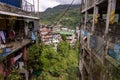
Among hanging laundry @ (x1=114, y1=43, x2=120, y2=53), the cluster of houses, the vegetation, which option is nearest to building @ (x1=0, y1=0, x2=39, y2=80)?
the vegetation

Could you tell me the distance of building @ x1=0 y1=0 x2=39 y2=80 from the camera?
1445 centimetres

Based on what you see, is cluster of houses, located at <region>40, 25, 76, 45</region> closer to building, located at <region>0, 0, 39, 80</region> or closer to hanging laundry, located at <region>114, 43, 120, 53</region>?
building, located at <region>0, 0, 39, 80</region>

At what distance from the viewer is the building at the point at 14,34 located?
14445 millimetres

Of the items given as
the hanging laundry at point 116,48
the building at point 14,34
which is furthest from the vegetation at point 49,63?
the hanging laundry at point 116,48

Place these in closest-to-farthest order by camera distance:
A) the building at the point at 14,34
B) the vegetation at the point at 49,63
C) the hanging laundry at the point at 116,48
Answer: the hanging laundry at the point at 116,48 < the building at the point at 14,34 < the vegetation at the point at 49,63

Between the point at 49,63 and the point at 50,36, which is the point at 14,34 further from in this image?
the point at 50,36

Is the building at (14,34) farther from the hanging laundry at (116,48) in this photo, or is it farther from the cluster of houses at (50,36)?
the cluster of houses at (50,36)

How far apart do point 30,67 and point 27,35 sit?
152 inches

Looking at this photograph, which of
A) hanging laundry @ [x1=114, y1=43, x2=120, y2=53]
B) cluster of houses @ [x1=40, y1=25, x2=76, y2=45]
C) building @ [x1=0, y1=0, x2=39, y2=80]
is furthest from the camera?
cluster of houses @ [x1=40, y1=25, x2=76, y2=45]

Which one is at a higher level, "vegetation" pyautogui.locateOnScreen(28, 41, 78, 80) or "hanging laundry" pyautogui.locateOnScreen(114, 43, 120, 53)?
"hanging laundry" pyautogui.locateOnScreen(114, 43, 120, 53)

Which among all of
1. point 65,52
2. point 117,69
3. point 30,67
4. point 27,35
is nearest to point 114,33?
point 117,69

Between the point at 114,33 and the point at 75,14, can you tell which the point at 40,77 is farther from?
the point at 75,14

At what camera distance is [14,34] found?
18.8 metres

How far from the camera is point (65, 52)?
46469mm
